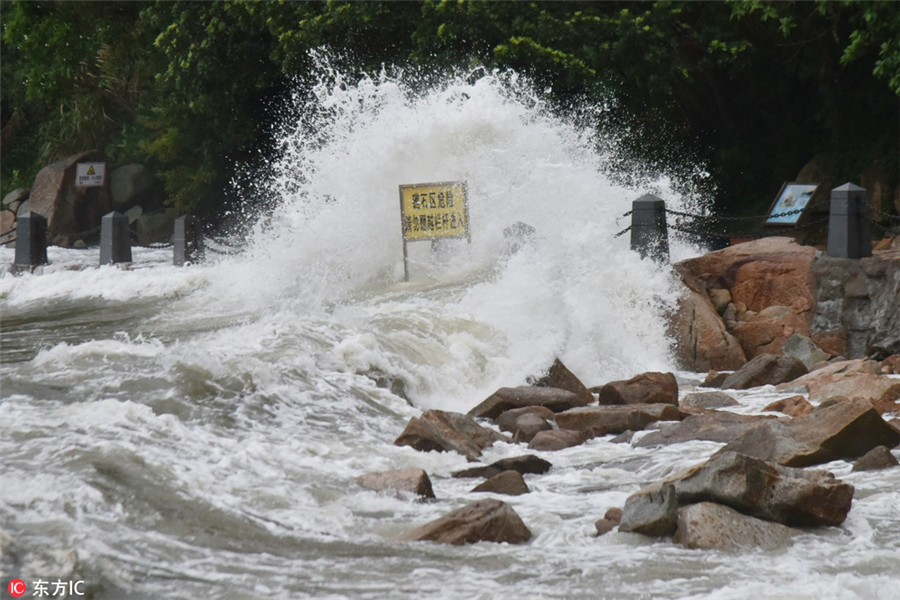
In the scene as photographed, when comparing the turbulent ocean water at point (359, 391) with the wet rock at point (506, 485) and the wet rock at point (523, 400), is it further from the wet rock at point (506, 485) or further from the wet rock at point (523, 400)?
the wet rock at point (523, 400)

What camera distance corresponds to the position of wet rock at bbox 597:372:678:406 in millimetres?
7719

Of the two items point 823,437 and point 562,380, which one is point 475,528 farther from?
point 562,380

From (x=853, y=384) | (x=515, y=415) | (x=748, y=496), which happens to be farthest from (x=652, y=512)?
(x=853, y=384)

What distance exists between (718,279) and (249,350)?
4.61m

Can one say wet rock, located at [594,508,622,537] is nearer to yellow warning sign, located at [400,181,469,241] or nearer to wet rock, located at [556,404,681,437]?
wet rock, located at [556,404,681,437]

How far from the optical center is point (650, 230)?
34.7 ft

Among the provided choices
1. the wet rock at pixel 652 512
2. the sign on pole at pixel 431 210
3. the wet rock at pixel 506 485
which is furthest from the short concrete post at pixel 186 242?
the wet rock at pixel 652 512

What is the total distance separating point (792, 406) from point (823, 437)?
148 centimetres

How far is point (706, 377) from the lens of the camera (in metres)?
9.16

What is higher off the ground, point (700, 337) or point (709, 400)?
point (700, 337)

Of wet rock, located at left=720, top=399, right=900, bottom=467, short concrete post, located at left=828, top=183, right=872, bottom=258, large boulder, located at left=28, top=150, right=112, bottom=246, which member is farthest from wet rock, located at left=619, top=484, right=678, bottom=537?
large boulder, located at left=28, top=150, right=112, bottom=246

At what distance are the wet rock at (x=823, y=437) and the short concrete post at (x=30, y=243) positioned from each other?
12599mm

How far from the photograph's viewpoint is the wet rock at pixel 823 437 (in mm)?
5754

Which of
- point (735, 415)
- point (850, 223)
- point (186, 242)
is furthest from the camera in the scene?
point (186, 242)
